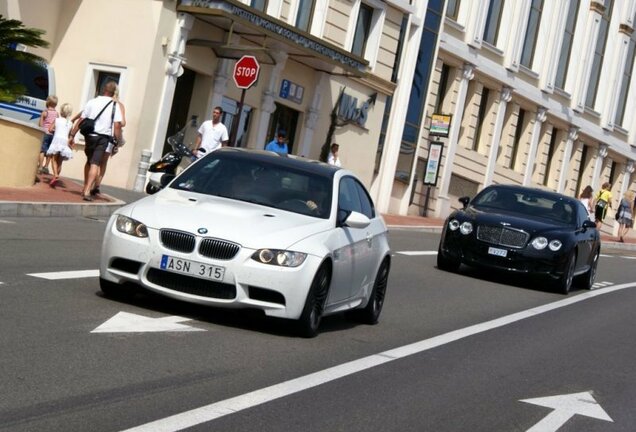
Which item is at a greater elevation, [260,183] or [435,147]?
[435,147]

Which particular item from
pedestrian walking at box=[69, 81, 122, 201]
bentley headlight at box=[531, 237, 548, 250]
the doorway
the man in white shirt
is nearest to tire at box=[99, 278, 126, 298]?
pedestrian walking at box=[69, 81, 122, 201]

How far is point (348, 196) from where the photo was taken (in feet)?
40.0

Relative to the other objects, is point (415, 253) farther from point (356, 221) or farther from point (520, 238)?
point (356, 221)

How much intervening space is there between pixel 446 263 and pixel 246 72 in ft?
22.0

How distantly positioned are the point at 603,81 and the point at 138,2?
35.1 metres

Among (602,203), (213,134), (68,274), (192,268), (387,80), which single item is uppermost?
(387,80)

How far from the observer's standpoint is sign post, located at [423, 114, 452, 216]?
139ft

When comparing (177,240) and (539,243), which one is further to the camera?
(539,243)

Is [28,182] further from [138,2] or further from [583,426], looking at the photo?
[583,426]

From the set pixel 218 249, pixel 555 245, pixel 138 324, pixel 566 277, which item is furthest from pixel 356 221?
pixel 566 277

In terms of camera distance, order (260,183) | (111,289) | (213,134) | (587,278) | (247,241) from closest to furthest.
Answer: (247,241), (111,289), (260,183), (587,278), (213,134)

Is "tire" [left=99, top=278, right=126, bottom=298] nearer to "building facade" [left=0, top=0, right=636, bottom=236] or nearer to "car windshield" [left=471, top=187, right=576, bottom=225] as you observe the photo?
"car windshield" [left=471, top=187, right=576, bottom=225]

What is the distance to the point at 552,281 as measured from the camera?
803 inches

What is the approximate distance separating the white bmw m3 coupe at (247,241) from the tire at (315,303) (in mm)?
11
